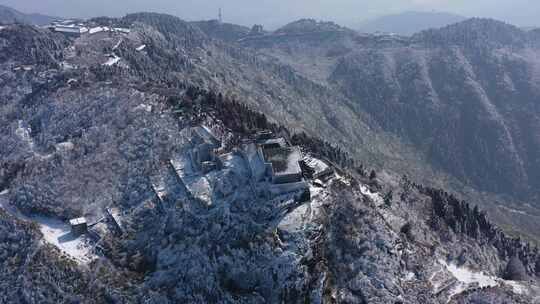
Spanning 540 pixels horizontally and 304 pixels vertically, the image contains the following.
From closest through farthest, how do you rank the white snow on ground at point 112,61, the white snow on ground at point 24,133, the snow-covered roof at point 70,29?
the white snow on ground at point 24,133 → the white snow on ground at point 112,61 → the snow-covered roof at point 70,29

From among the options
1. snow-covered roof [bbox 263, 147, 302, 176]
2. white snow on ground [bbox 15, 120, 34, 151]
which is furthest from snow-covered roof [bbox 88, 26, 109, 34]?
snow-covered roof [bbox 263, 147, 302, 176]

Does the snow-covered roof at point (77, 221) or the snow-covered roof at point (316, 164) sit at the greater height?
the snow-covered roof at point (316, 164)

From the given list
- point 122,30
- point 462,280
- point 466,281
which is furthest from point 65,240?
point 122,30

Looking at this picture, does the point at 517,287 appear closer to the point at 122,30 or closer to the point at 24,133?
the point at 24,133

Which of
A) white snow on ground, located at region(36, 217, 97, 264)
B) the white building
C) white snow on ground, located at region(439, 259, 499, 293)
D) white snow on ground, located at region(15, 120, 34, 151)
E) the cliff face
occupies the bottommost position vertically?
the cliff face

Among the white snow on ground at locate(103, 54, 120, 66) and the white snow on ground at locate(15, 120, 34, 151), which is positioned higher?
the white snow on ground at locate(103, 54, 120, 66)

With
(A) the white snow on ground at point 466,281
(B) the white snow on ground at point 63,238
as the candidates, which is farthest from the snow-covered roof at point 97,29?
(A) the white snow on ground at point 466,281

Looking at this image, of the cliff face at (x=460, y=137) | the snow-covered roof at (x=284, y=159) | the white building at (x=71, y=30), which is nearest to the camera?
the snow-covered roof at (x=284, y=159)

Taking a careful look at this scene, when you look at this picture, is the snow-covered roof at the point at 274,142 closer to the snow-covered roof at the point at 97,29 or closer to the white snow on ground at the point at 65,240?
the white snow on ground at the point at 65,240

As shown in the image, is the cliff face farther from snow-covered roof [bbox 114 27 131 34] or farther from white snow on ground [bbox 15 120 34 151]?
white snow on ground [bbox 15 120 34 151]
